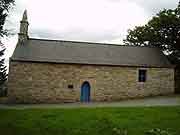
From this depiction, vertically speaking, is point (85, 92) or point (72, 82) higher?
point (72, 82)

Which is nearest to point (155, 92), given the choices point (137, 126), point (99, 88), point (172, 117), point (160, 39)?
point (99, 88)

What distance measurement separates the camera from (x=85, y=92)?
2386cm

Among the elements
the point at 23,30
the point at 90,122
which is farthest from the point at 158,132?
the point at 23,30

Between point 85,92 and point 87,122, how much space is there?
1286 cm

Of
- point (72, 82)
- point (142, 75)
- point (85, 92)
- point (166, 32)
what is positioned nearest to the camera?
point (72, 82)

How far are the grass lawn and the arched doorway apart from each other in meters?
10.6

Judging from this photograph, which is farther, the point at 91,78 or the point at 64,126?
the point at 91,78

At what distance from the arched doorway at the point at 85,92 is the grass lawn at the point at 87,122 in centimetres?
1059

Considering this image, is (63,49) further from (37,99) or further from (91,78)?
(37,99)

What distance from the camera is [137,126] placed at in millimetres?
10266

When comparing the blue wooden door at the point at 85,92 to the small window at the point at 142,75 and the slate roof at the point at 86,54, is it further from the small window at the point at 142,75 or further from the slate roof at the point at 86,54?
the small window at the point at 142,75

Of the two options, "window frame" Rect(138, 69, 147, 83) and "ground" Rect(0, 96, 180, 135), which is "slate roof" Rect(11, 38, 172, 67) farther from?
"ground" Rect(0, 96, 180, 135)

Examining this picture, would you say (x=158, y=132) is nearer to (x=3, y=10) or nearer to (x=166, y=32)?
(x=3, y=10)

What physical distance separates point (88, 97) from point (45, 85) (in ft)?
15.3
